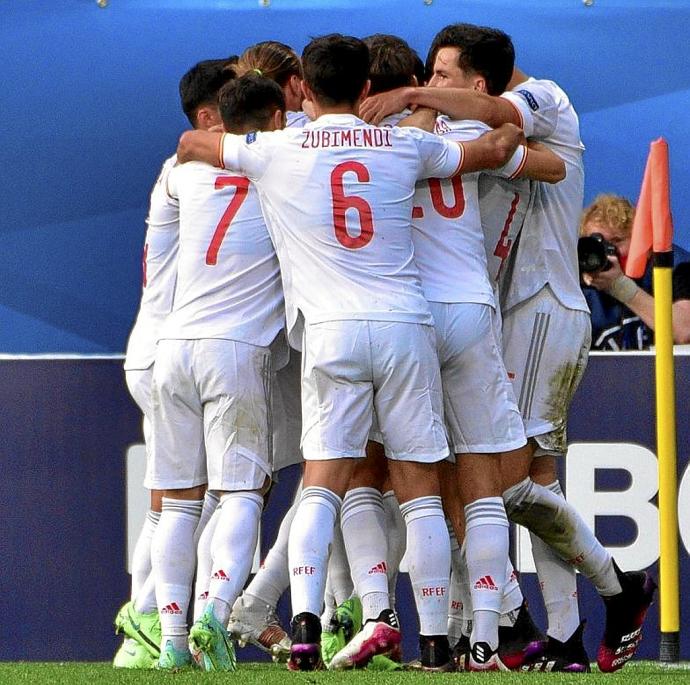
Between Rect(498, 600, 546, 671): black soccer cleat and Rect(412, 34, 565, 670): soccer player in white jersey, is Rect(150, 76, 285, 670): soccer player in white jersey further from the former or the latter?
Rect(498, 600, 546, 671): black soccer cleat

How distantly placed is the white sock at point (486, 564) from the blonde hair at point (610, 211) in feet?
8.04

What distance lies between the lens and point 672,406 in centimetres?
599

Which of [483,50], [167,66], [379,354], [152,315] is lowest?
[379,354]

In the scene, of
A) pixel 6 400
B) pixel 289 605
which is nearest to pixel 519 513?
pixel 289 605

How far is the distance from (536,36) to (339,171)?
2854 millimetres

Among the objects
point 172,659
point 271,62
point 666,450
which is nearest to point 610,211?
point 666,450

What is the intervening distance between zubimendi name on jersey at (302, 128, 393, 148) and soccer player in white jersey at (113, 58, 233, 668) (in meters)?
0.76

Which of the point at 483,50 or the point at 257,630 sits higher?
the point at 483,50

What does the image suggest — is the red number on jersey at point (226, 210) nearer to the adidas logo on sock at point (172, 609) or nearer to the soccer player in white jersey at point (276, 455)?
the soccer player in white jersey at point (276, 455)

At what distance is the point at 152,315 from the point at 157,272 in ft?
0.52

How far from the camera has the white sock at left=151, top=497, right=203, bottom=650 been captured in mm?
5199

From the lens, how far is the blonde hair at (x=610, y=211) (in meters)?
7.25

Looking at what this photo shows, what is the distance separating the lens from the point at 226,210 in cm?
527

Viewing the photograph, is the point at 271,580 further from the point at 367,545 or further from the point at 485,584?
the point at 485,584
